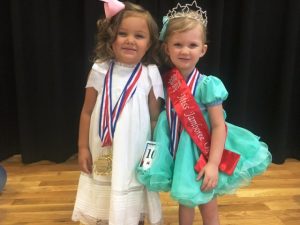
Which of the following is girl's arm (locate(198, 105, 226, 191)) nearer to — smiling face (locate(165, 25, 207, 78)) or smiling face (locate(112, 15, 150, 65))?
smiling face (locate(165, 25, 207, 78))

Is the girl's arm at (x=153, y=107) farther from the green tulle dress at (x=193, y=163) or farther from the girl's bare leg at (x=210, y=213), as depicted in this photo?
the girl's bare leg at (x=210, y=213)

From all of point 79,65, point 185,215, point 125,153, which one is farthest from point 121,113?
point 79,65

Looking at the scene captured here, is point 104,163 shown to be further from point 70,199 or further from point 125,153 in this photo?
point 70,199

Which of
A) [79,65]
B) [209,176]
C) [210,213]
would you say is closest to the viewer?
[209,176]

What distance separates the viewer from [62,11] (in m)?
2.43

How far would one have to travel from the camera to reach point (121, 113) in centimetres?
135

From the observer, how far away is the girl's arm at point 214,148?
1283 millimetres

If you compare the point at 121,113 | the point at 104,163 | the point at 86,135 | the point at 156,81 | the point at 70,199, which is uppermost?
the point at 156,81

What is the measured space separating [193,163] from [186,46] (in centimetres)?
44

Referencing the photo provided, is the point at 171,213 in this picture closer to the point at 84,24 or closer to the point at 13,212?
the point at 13,212

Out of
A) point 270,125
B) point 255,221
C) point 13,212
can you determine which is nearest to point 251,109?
point 270,125

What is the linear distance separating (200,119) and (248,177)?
0.95 feet

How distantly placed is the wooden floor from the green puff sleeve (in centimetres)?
85

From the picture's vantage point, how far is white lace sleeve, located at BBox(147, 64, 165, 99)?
4.53 feet
